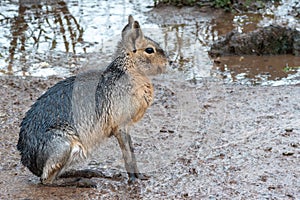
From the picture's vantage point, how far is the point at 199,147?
5.05 metres

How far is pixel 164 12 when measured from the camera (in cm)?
1032

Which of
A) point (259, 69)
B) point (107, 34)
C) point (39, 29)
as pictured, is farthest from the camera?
point (39, 29)

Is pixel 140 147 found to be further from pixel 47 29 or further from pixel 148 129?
pixel 47 29

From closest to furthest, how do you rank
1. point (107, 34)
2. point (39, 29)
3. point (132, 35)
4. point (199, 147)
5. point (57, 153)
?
point (57, 153)
point (132, 35)
point (199, 147)
point (107, 34)
point (39, 29)

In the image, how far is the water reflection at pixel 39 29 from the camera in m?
8.40

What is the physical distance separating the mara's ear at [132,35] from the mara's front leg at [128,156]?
26.3 inches

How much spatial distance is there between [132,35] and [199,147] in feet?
4.11

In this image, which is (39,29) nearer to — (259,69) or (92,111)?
(259,69)

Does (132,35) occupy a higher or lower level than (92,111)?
higher

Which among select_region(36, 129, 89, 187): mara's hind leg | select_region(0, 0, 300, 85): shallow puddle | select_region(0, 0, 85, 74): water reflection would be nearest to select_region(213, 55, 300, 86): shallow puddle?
select_region(0, 0, 300, 85): shallow puddle

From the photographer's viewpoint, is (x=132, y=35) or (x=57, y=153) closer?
(x=57, y=153)

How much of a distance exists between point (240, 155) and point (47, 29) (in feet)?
18.2

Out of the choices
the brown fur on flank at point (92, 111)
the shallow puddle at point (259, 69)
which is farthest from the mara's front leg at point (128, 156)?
the shallow puddle at point (259, 69)

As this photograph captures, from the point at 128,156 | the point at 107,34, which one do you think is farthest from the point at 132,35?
the point at 107,34
